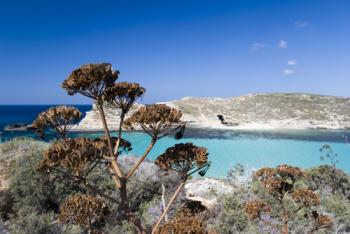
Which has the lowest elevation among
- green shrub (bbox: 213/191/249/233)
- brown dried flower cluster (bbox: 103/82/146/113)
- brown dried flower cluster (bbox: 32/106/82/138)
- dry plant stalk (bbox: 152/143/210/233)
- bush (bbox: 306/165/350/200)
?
bush (bbox: 306/165/350/200)

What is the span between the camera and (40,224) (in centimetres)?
911

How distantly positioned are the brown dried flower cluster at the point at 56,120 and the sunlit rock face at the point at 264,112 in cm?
6765

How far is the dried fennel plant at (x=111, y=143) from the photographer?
3.55 metres

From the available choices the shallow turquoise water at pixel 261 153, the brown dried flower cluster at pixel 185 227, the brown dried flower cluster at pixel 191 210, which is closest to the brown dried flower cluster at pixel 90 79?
the brown dried flower cluster at pixel 185 227

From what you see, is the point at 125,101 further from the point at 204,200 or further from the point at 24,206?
the point at 204,200

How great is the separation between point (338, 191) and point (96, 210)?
17.4 m

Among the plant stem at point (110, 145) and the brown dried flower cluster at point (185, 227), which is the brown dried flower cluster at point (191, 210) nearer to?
the brown dried flower cluster at point (185, 227)

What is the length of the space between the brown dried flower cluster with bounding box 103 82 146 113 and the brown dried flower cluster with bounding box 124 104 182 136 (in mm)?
156

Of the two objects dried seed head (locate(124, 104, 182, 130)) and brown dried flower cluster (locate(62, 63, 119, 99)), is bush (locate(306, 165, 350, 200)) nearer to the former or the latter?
dried seed head (locate(124, 104, 182, 130))

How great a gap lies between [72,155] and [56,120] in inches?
38.2

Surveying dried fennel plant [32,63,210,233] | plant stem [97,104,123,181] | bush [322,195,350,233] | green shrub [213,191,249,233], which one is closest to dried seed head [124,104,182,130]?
dried fennel plant [32,63,210,233]

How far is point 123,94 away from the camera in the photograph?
12.9ft

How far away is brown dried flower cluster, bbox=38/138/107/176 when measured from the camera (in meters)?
3.44

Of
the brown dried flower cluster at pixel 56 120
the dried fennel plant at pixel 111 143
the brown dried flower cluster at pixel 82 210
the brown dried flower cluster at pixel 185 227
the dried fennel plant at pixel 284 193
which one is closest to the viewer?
the brown dried flower cluster at pixel 185 227
